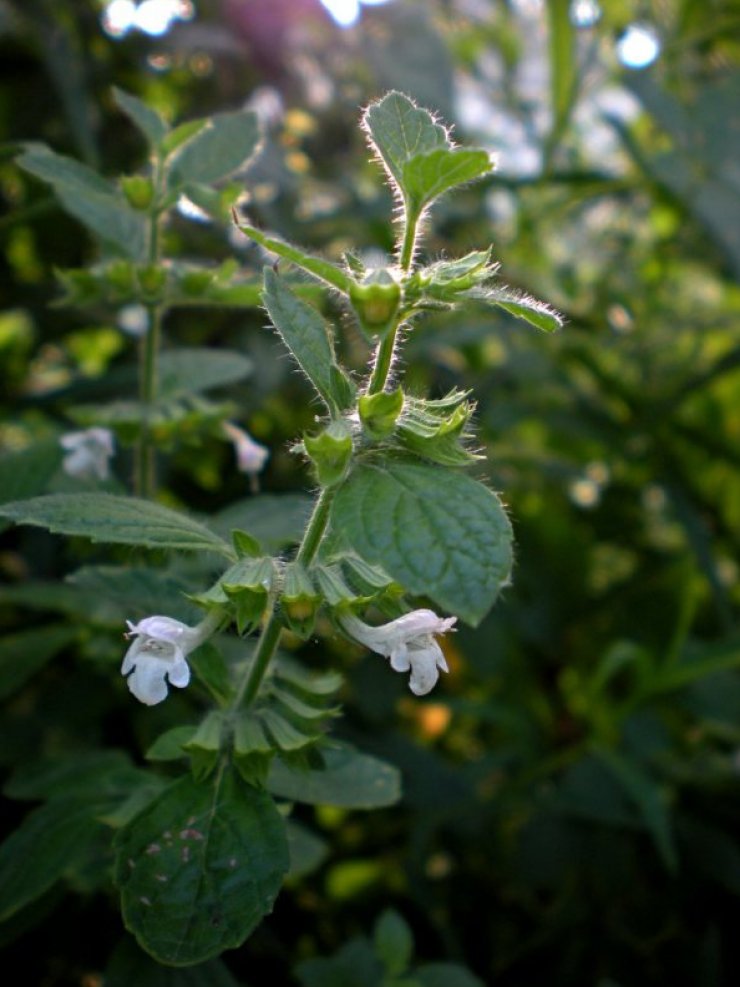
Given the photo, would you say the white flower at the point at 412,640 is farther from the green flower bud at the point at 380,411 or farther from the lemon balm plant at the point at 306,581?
the green flower bud at the point at 380,411

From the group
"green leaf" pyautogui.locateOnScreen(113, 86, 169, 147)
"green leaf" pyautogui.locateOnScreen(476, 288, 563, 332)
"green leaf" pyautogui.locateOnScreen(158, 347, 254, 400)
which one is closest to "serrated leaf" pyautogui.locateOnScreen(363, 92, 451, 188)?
"green leaf" pyautogui.locateOnScreen(476, 288, 563, 332)

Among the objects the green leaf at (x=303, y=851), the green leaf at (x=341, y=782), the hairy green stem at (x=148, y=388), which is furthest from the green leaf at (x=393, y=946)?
the hairy green stem at (x=148, y=388)

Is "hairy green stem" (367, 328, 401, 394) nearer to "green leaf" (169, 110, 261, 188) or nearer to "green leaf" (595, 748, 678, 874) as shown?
"green leaf" (169, 110, 261, 188)

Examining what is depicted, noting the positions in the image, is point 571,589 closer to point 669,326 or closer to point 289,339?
point 669,326

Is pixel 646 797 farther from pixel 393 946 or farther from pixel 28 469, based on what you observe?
pixel 28 469

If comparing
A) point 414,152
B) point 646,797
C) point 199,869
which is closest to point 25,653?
point 199,869

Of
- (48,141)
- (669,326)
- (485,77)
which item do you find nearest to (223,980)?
(48,141)
